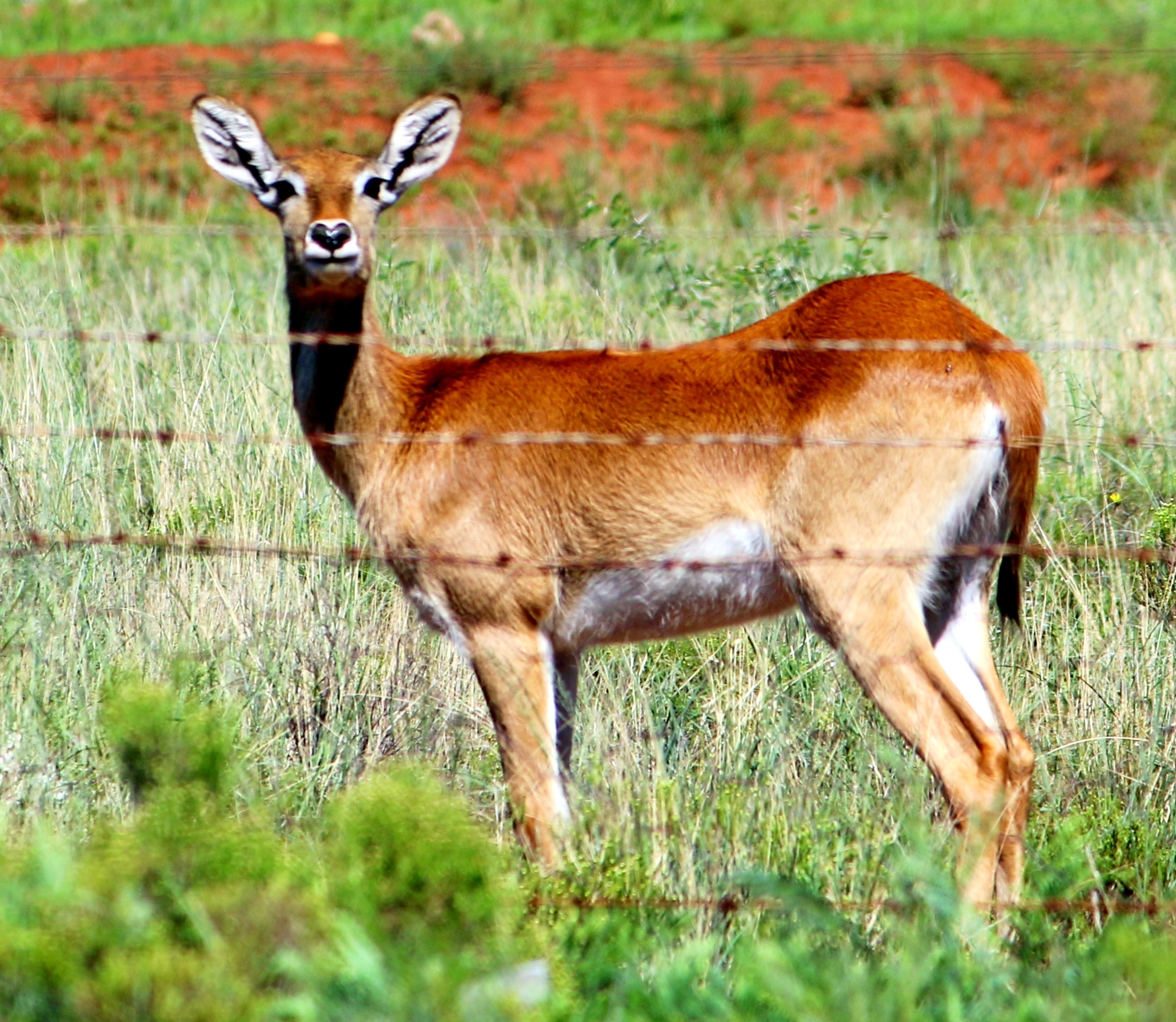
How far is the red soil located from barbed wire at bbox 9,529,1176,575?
8.42m

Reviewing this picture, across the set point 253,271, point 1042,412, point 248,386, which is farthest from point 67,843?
point 253,271

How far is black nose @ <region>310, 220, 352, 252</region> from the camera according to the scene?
4.49 meters

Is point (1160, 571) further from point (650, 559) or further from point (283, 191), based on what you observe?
point (283, 191)

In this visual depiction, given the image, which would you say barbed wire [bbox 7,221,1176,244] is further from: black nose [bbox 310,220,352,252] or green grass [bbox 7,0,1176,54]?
green grass [bbox 7,0,1176,54]

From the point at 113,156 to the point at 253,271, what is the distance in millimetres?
7495

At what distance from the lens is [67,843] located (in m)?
3.43

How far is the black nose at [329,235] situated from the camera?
449 centimetres

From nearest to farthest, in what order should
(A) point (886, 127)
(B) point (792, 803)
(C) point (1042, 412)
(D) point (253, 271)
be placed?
(B) point (792, 803)
(C) point (1042, 412)
(D) point (253, 271)
(A) point (886, 127)

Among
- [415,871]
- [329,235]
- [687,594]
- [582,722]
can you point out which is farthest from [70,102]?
[415,871]

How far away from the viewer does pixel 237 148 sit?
4.91 m

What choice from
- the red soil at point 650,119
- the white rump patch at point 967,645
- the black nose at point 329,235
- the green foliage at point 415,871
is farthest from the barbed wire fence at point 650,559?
the red soil at point 650,119

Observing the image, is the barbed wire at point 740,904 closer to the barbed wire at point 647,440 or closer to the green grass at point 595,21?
the barbed wire at point 647,440

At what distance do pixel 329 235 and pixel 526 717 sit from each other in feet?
4.77

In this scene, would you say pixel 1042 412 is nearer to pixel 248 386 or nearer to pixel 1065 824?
pixel 1065 824
